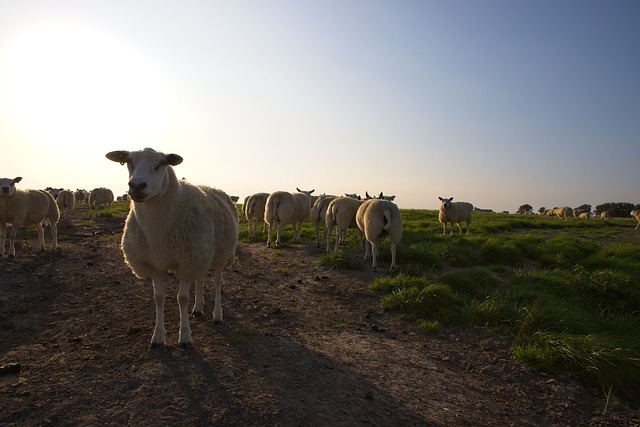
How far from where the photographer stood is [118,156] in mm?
4961

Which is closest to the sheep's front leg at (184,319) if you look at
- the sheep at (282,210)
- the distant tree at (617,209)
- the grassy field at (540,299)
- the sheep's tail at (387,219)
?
the grassy field at (540,299)

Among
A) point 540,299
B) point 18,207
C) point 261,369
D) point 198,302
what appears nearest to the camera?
point 261,369

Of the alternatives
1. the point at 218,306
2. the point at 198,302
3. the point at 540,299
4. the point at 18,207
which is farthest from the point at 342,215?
the point at 18,207

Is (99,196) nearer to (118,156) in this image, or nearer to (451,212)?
(451,212)

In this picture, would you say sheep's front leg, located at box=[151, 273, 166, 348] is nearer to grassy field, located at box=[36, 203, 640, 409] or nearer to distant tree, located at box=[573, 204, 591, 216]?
grassy field, located at box=[36, 203, 640, 409]

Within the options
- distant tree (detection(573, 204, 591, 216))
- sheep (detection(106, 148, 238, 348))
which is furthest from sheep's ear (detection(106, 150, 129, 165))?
distant tree (detection(573, 204, 591, 216))

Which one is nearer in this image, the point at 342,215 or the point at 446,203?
the point at 342,215

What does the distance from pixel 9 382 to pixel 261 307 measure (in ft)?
12.1

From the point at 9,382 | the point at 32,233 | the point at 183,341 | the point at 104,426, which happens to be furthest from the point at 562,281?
the point at 32,233

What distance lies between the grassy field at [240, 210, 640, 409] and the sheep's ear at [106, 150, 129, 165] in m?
4.85

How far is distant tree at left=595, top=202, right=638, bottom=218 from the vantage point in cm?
6162

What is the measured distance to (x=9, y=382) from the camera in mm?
3795

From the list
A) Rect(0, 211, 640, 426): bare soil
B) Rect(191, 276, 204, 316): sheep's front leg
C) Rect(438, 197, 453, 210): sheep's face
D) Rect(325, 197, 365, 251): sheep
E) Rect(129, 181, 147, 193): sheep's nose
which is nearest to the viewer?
Rect(0, 211, 640, 426): bare soil

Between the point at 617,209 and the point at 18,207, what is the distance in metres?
79.0
